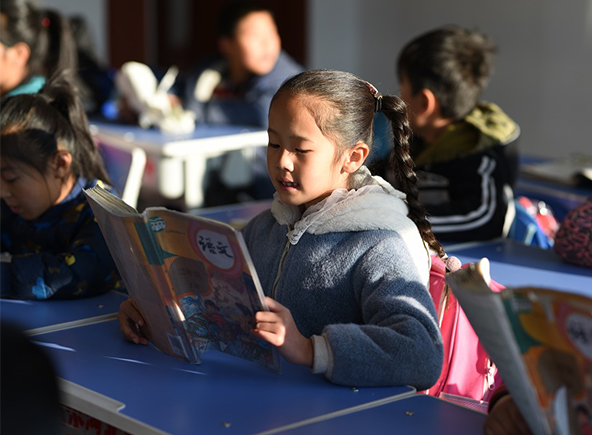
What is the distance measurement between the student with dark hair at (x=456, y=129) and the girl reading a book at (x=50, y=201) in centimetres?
101

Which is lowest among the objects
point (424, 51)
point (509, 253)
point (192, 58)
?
point (192, 58)

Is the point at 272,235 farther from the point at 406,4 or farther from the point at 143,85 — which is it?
the point at 406,4

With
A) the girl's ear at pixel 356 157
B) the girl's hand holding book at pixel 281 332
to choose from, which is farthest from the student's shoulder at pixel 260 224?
the girl's hand holding book at pixel 281 332

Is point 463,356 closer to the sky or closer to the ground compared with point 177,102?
closer to the sky

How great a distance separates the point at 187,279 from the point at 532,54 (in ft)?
15.5

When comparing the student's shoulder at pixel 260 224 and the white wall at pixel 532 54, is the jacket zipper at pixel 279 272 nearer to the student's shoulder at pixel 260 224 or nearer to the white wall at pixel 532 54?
the student's shoulder at pixel 260 224

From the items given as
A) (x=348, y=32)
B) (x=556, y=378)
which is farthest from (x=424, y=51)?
(x=348, y=32)

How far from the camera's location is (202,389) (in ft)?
4.79

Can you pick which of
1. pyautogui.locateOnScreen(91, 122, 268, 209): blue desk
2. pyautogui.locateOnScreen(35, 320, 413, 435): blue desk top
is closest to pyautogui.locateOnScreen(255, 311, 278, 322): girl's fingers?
pyautogui.locateOnScreen(35, 320, 413, 435): blue desk top

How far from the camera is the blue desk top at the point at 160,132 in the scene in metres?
3.97

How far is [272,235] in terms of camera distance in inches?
70.8

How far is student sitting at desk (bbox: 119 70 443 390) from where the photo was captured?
1.46 m

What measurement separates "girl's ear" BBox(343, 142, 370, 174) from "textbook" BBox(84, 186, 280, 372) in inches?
15.7

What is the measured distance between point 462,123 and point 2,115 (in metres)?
1.38
